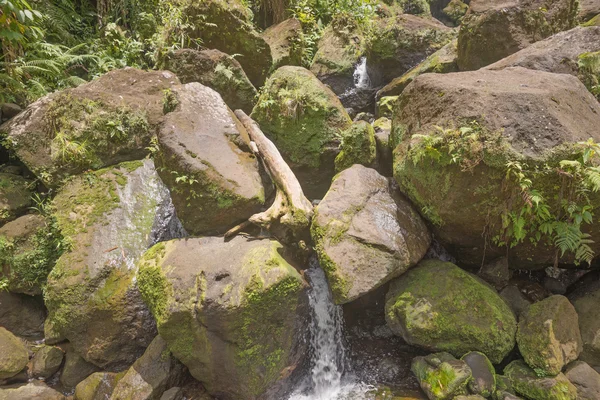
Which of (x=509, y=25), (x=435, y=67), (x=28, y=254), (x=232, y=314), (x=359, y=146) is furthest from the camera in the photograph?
(x=435, y=67)

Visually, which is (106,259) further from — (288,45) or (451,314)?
(288,45)

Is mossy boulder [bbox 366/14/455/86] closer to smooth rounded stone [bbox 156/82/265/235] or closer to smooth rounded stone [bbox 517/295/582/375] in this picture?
smooth rounded stone [bbox 156/82/265/235]

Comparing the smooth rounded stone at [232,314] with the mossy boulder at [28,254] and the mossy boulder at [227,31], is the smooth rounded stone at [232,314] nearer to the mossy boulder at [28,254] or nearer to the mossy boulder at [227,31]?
the mossy boulder at [28,254]

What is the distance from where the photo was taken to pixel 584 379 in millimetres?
4312

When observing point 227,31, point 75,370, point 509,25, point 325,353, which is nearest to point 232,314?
point 325,353

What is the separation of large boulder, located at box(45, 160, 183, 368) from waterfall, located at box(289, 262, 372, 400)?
2574 millimetres

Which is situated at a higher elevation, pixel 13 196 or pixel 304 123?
pixel 304 123

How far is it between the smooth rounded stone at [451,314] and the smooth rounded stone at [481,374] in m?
0.12

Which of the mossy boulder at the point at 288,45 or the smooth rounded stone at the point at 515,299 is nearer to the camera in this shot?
Result: the smooth rounded stone at the point at 515,299

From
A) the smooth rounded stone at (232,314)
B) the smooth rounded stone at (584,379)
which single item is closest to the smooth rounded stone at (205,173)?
the smooth rounded stone at (232,314)

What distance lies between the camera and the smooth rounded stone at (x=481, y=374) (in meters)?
4.39

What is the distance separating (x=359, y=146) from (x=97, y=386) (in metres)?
5.72

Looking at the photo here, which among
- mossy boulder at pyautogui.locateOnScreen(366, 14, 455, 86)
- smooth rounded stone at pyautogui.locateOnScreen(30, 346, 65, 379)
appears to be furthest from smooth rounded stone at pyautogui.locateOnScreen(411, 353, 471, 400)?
mossy boulder at pyautogui.locateOnScreen(366, 14, 455, 86)

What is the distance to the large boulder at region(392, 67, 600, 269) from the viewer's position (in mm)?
4250
